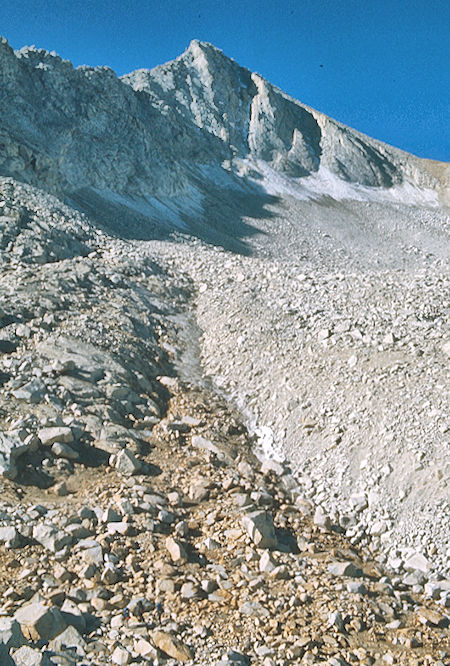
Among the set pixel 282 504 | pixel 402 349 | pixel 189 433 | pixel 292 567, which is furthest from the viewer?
pixel 402 349

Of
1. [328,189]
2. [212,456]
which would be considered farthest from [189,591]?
[328,189]

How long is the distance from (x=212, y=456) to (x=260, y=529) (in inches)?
97.5

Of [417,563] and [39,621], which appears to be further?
[417,563]

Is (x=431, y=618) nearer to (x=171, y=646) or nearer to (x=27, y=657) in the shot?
(x=171, y=646)

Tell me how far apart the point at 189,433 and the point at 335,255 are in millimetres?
35563

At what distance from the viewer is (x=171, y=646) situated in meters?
5.48

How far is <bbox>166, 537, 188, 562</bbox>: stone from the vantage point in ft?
23.3

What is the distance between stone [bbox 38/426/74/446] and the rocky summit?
1.4 inches

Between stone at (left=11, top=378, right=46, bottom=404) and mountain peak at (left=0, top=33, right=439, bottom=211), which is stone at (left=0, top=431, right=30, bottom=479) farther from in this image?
mountain peak at (left=0, top=33, right=439, bottom=211)

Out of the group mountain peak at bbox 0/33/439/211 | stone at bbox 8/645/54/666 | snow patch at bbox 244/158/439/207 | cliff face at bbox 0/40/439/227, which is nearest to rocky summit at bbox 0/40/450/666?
stone at bbox 8/645/54/666

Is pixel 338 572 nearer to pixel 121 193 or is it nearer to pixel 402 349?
pixel 402 349

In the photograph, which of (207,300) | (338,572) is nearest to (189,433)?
(338,572)

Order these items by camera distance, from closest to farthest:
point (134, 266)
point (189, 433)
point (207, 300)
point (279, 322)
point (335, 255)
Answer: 1. point (189, 433)
2. point (279, 322)
3. point (207, 300)
4. point (134, 266)
5. point (335, 255)

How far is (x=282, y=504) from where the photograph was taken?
941 cm
